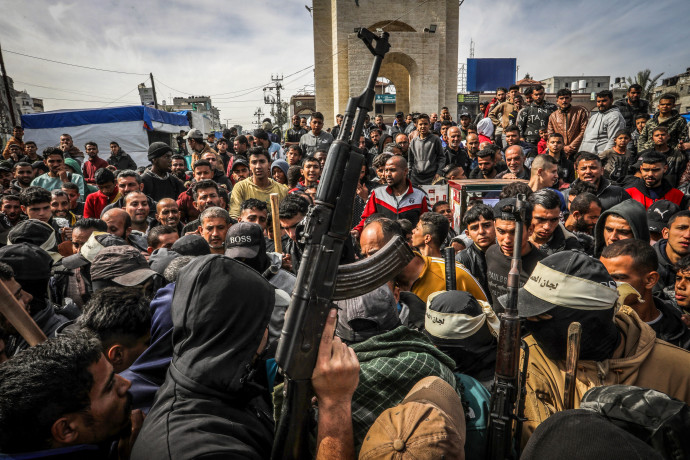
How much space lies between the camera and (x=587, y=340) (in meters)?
1.73

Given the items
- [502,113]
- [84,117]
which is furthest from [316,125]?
[84,117]

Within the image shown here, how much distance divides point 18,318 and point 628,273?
3.48 m

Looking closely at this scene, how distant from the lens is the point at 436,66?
19.1m

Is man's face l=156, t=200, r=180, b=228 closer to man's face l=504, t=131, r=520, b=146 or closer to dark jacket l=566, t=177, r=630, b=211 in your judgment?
dark jacket l=566, t=177, r=630, b=211

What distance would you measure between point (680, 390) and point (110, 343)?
2773 mm

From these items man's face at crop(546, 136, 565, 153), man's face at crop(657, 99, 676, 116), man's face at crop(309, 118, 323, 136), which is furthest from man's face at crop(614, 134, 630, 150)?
man's face at crop(309, 118, 323, 136)

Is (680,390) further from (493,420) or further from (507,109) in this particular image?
(507,109)

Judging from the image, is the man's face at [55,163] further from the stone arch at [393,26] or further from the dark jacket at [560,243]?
the stone arch at [393,26]

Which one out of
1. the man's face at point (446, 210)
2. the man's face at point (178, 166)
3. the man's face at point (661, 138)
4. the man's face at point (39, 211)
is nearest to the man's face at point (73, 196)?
the man's face at point (178, 166)

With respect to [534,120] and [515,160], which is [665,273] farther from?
[534,120]

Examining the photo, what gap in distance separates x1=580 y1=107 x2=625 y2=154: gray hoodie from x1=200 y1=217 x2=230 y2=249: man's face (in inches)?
279

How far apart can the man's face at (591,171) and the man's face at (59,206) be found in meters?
7.10

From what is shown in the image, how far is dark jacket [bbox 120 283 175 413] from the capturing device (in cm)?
178

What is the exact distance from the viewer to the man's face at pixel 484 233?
12.2ft
